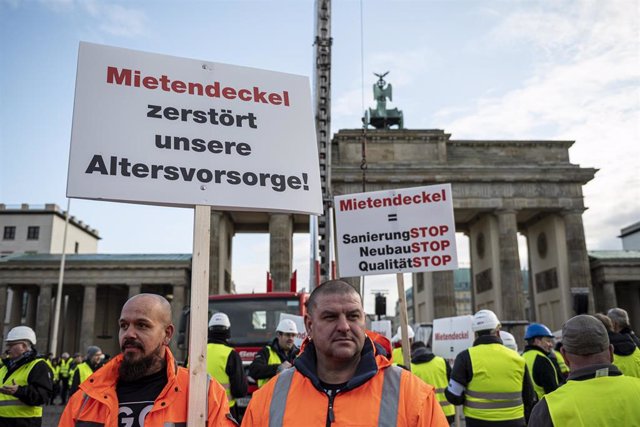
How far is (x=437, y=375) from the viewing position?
794 cm

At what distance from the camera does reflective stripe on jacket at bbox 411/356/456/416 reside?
7891 mm

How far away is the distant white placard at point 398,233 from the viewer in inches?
263

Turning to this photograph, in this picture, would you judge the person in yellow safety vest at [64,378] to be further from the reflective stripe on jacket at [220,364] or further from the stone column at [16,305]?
the stone column at [16,305]

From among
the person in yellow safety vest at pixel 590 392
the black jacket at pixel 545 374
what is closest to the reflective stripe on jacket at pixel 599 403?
the person in yellow safety vest at pixel 590 392

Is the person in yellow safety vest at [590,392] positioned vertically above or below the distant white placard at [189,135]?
below

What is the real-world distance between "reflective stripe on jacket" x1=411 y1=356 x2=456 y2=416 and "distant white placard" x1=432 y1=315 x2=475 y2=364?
11.0 meters

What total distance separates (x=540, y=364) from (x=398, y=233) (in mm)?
2120

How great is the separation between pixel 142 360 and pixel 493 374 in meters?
3.65

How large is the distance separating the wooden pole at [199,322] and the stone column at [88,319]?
44325mm

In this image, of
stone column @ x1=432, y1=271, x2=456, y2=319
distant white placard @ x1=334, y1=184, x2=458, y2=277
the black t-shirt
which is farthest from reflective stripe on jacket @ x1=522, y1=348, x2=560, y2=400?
stone column @ x1=432, y1=271, x2=456, y2=319

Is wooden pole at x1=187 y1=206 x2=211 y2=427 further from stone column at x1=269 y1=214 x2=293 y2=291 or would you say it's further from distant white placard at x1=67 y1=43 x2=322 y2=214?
stone column at x1=269 y1=214 x2=293 y2=291

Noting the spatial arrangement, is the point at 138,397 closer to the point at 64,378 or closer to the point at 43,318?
the point at 64,378

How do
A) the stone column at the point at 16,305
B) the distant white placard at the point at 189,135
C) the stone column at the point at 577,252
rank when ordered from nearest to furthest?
the distant white placard at the point at 189,135, the stone column at the point at 577,252, the stone column at the point at 16,305

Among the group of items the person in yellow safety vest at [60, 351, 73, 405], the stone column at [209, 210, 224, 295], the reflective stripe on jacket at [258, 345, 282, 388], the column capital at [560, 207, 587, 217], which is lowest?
the person in yellow safety vest at [60, 351, 73, 405]
